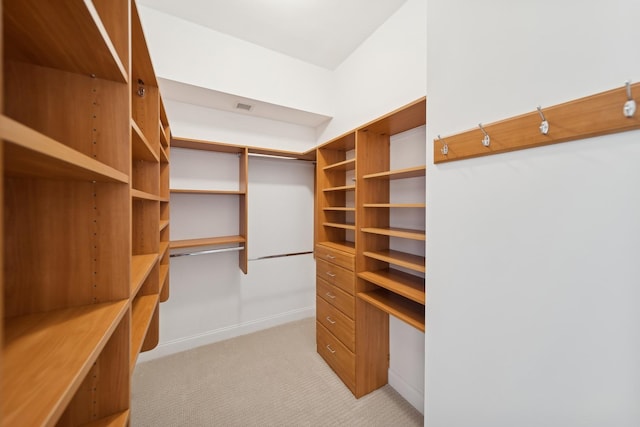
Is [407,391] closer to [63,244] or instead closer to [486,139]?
[486,139]

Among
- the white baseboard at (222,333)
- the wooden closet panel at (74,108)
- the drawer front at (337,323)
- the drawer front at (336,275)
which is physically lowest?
the white baseboard at (222,333)

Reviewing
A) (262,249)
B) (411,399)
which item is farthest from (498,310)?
(262,249)

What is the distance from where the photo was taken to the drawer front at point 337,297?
2021 mm

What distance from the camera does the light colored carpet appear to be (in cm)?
176

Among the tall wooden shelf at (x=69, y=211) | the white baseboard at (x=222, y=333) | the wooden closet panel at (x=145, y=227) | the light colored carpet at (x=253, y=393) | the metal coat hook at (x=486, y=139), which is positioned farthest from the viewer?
the white baseboard at (x=222, y=333)

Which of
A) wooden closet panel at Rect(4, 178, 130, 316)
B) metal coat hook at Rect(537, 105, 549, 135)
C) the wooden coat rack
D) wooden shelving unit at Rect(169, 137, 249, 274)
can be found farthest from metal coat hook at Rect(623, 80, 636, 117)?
wooden shelving unit at Rect(169, 137, 249, 274)

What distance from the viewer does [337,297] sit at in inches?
85.9

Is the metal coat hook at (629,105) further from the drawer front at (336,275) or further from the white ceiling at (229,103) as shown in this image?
the white ceiling at (229,103)

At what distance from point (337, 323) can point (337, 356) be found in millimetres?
287

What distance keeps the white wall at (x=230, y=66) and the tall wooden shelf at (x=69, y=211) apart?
1.49 m

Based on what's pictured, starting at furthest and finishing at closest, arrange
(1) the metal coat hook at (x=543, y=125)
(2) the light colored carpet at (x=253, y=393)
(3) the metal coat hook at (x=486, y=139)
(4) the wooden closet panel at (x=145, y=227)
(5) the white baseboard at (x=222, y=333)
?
1. (5) the white baseboard at (x=222, y=333)
2. (2) the light colored carpet at (x=253, y=393)
3. (4) the wooden closet panel at (x=145, y=227)
4. (3) the metal coat hook at (x=486, y=139)
5. (1) the metal coat hook at (x=543, y=125)

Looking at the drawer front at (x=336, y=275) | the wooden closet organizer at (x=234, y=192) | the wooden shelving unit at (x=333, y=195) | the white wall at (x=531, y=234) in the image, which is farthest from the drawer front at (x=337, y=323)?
the wooden closet organizer at (x=234, y=192)

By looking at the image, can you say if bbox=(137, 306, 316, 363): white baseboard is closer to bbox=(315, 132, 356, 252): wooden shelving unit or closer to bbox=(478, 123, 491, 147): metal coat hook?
bbox=(315, 132, 356, 252): wooden shelving unit

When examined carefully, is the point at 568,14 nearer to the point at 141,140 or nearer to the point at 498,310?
Answer: the point at 498,310
